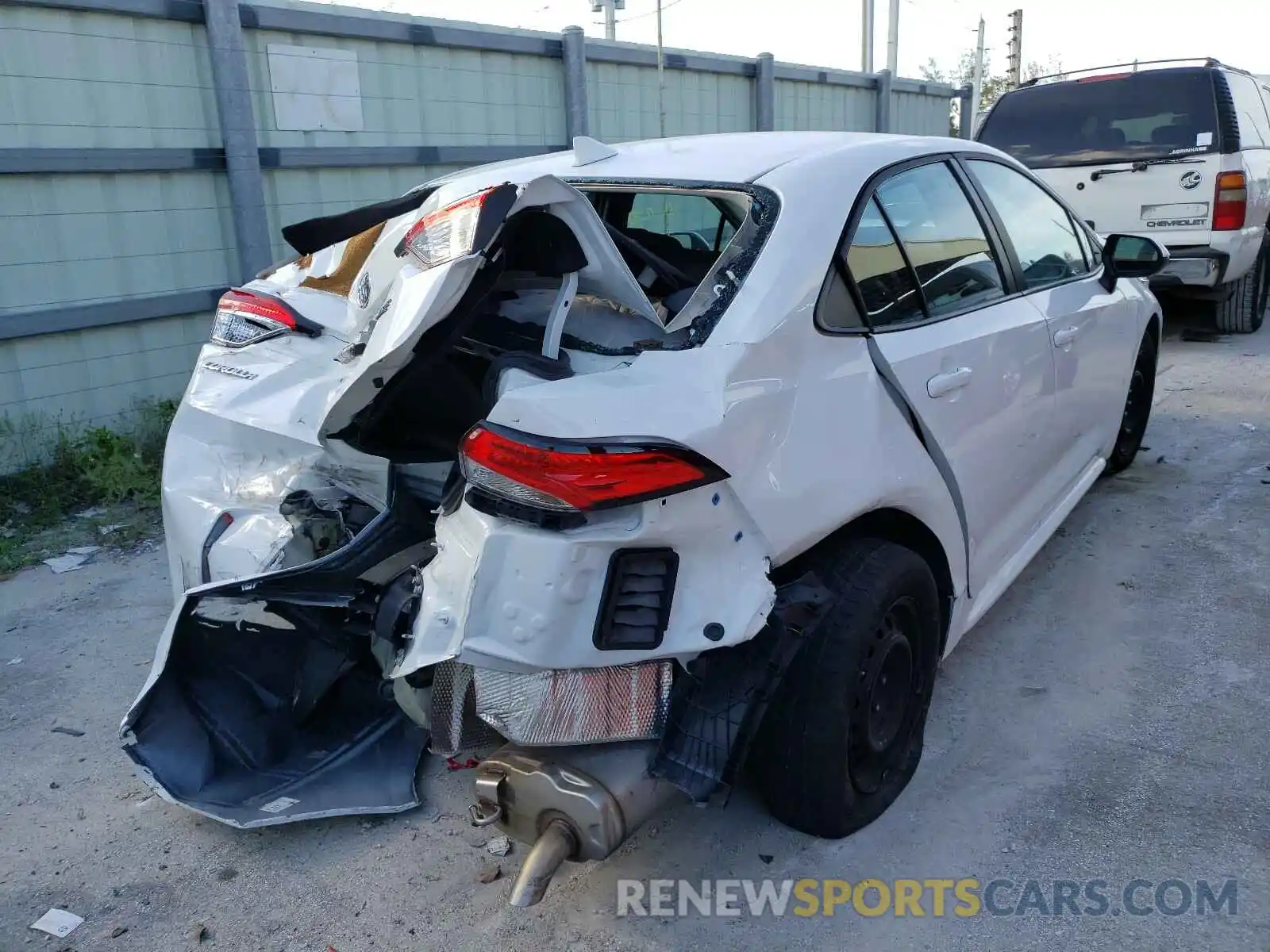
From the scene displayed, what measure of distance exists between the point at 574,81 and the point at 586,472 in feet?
24.6

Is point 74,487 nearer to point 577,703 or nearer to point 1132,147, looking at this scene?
point 577,703

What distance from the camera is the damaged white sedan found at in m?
2.07

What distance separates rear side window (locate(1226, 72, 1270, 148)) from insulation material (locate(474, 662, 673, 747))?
7629 millimetres

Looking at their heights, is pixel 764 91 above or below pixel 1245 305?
above

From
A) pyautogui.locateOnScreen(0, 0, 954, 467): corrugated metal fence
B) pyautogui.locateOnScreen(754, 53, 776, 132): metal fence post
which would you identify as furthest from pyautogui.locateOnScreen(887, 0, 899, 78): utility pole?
pyautogui.locateOnScreen(0, 0, 954, 467): corrugated metal fence

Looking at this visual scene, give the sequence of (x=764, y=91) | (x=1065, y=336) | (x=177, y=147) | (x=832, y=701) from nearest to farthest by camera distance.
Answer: (x=832, y=701) → (x=1065, y=336) → (x=177, y=147) → (x=764, y=91)

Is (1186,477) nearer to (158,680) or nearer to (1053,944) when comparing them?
(1053,944)

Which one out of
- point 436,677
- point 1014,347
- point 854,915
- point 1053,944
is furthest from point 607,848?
Result: point 1014,347

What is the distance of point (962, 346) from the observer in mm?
2895

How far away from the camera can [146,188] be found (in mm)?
6180

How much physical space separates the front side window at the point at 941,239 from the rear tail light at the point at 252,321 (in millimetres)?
1847

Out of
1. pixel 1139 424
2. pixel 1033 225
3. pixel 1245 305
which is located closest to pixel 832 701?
pixel 1033 225

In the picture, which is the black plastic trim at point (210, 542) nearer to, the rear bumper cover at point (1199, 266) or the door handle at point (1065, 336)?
the door handle at point (1065, 336)

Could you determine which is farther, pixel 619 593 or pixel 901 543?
pixel 901 543
